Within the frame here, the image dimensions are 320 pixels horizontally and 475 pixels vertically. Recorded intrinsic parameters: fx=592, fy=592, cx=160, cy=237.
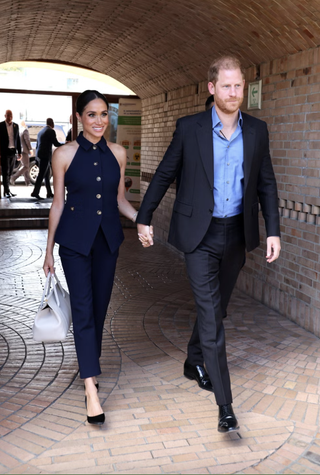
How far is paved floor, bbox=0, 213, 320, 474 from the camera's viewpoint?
3.12m

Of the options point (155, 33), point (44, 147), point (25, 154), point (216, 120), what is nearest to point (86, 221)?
point (216, 120)

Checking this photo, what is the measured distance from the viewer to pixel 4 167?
14633 mm

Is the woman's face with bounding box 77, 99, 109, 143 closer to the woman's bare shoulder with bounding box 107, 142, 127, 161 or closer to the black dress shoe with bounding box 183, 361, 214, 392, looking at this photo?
the woman's bare shoulder with bounding box 107, 142, 127, 161

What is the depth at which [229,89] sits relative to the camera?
323 cm

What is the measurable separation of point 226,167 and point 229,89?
436 millimetres

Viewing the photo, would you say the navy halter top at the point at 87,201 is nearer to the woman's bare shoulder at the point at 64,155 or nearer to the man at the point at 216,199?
the woman's bare shoulder at the point at 64,155

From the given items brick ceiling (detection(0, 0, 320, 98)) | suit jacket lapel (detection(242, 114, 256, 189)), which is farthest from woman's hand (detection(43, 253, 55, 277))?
brick ceiling (detection(0, 0, 320, 98))

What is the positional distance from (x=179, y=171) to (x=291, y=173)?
2.38 meters

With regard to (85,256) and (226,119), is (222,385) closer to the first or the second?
(85,256)

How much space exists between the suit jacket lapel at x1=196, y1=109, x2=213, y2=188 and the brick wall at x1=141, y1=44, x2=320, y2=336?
82.3 inches

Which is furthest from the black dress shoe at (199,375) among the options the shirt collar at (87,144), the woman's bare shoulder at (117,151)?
the shirt collar at (87,144)

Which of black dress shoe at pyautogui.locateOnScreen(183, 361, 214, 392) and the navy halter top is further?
black dress shoe at pyautogui.locateOnScreen(183, 361, 214, 392)

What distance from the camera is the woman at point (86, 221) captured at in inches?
138

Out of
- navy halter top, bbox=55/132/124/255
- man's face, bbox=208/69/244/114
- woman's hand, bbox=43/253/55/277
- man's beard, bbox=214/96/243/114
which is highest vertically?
man's face, bbox=208/69/244/114
